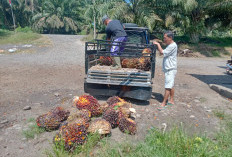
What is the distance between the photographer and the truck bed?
4.39m

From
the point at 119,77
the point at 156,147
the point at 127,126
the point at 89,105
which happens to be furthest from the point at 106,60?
the point at 156,147

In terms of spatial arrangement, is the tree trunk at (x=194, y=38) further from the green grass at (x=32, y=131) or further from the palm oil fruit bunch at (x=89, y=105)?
the green grass at (x=32, y=131)

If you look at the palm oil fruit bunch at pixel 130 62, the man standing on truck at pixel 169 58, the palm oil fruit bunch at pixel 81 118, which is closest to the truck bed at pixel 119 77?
the man standing on truck at pixel 169 58

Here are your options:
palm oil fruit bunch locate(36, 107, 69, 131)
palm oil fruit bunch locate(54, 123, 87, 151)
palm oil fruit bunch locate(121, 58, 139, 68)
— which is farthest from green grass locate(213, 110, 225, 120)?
palm oil fruit bunch locate(36, 107, 69, 131)

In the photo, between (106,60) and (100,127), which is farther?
(106,60)

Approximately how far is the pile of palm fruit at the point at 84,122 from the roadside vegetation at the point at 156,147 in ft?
0.37

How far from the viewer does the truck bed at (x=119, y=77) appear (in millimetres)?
4395

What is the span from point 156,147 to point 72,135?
1273 mm

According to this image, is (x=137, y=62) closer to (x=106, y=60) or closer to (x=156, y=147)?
(x=106, y=60)

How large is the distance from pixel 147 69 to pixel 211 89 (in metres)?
2.94

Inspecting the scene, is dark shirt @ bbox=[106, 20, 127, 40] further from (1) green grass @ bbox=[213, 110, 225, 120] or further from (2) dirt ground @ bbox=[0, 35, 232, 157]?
(1) green grass @ bbox=[213, 110, 225, 120]

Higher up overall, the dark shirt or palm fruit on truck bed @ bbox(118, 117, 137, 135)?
the dark shirt

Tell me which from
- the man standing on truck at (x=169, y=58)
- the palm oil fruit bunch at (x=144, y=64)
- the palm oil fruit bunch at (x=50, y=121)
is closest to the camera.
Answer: the palm oil fruit bunch at (x=50, y=121)

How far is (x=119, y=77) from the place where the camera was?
14.6 feet
